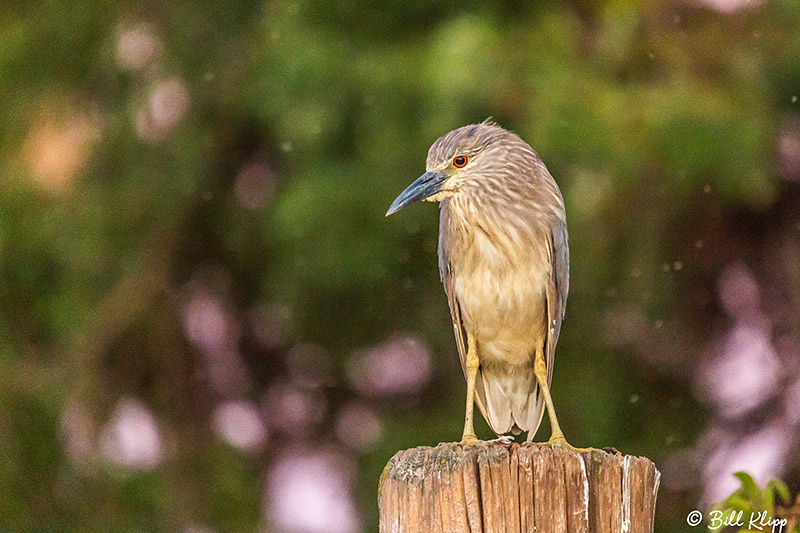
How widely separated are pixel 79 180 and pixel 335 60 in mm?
1543

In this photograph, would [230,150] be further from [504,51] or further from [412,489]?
[412,489]

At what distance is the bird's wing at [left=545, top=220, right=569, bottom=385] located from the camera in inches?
141

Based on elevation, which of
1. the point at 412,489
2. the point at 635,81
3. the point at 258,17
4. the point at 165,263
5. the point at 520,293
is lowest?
the point at 412,489

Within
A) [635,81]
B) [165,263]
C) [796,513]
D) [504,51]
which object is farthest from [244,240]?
[796,513]

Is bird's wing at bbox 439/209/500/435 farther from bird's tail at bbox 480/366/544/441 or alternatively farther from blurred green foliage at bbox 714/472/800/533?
blurred green foliage at bbox 714/472/800/533

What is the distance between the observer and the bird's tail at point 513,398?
12.6 ft

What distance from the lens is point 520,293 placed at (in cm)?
354

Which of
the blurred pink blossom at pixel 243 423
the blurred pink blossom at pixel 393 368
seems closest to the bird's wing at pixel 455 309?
the blurred pink blossom at pixel 393 368

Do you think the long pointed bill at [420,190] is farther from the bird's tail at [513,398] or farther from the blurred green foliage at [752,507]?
the blurred green foliage at [752,507]

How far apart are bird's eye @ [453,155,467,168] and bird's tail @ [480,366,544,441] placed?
2.82 ft

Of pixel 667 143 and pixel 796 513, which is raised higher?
pixel 667 143

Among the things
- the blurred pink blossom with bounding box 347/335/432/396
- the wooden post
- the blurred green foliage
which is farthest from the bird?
the blurred pink blossom with bounding box 347/335/432/396

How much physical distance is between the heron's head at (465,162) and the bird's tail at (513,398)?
2.59 feet

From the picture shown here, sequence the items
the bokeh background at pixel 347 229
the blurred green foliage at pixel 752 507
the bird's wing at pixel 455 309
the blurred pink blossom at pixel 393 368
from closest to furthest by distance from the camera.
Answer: the blurred green foliage at pixel 752 507
the bird's wing at pixel 455 309
the bokeh background at pixel 347 229
the blurred pink blossom at pixel 393 368
